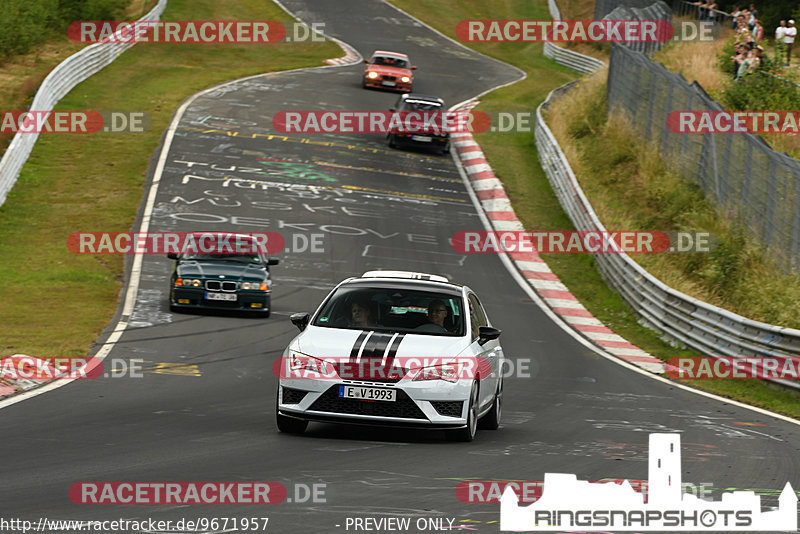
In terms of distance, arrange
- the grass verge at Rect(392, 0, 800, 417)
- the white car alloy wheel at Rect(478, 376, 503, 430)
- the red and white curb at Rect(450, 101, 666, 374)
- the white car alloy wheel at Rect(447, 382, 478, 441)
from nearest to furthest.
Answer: the white car alloy wheel at Rect(447, 382, 478, 441) < the white car alloy wheel at Rect(478, 376, 503, 430) < the grass verge at Rect(392, 0, 800, 417) < the red and white curb at Rect(450, 101, 666, 374)

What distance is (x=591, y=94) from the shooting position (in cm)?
3969

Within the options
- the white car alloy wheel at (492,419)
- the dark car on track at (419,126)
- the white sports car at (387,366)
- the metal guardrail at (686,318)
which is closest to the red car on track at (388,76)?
the dark car on track at (419,126)

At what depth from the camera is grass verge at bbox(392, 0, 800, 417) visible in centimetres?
1717

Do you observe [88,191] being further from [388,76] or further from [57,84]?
[388,76]

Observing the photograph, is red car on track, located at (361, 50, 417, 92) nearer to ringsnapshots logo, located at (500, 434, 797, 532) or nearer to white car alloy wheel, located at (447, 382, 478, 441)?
white car alloy wheel, located at (447, 382, 478, 441)

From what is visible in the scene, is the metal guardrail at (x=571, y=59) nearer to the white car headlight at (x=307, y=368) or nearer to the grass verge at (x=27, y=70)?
the grass verge at (x=27, y=70)

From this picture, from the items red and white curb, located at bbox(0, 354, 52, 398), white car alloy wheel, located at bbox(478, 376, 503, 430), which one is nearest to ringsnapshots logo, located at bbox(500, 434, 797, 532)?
white car alloy wheel, located at bbox(478, 376, 503, 430)

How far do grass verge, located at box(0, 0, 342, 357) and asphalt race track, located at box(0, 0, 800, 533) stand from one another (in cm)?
96

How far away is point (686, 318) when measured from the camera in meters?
20.2

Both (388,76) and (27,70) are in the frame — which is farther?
(388,76)

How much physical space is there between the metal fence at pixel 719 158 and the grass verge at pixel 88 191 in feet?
37.8

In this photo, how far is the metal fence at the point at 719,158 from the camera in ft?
64.6

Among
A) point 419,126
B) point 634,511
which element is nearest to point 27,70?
point 419,126

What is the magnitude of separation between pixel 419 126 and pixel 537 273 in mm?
13297
